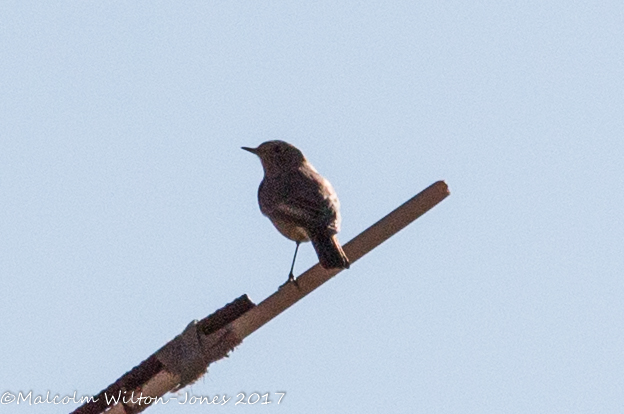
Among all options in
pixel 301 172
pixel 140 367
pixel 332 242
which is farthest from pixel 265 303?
pixel 301 172

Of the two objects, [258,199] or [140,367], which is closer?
[140,367]

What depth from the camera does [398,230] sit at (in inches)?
209

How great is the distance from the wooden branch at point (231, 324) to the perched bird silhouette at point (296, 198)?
2286 millimetres

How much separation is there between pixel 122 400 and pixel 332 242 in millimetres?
3625

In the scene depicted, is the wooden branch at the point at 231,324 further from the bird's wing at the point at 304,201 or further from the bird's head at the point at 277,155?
the bird's head at the point at 277,155

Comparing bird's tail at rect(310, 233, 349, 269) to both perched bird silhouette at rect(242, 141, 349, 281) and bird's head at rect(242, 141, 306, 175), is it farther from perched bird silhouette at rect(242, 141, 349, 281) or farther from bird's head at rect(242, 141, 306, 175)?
bird's head at rect(242, 141, 306, 175)

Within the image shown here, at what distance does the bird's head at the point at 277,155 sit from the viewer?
11945 mm

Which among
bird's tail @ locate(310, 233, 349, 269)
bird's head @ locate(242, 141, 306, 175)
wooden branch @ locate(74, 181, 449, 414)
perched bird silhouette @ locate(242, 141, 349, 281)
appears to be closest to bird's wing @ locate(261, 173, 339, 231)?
perched bird silhouette @ locate(242, 141, 349, 281)

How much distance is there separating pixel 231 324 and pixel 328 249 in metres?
2.47

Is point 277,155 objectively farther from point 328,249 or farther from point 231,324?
point 231,324

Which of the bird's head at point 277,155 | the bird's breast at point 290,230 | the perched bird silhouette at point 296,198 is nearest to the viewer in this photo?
the perched bird silhouette at point 296,198

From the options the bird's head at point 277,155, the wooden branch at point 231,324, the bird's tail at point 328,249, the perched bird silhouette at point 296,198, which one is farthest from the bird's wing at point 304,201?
the wooden branch at point 231,324

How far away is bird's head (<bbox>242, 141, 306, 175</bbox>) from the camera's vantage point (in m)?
11.9

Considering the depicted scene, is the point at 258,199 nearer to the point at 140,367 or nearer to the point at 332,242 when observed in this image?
the point at 332,242
